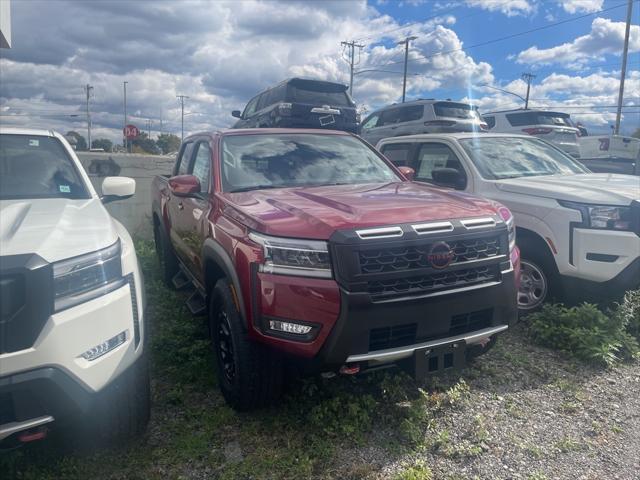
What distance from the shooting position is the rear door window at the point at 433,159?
568 cm

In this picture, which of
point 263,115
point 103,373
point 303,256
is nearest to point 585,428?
point 303,256

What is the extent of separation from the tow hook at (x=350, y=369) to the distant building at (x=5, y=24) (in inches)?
477

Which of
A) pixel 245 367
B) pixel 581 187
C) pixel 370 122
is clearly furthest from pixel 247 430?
pixel 370 122

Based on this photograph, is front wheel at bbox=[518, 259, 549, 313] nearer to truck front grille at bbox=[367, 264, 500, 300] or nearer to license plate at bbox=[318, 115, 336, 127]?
truck front grille at bbox=[367, 264, 500, 300]

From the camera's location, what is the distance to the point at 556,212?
14.4ft

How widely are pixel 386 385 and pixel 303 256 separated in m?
1.22

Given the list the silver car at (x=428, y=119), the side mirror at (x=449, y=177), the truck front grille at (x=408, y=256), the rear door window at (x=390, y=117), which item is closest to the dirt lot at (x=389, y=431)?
the truck front grille at (x=408, y=256)

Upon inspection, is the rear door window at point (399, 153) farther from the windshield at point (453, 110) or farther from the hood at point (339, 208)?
the windshield at point (453, 110)

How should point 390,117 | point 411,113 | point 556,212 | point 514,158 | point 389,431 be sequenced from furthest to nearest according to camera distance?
1. point 390,117
2. point 411,113
3. point 514,158
4. point 556,212
5. point 389,431

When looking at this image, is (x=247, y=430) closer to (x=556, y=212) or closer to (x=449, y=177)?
(x=556, y=212)

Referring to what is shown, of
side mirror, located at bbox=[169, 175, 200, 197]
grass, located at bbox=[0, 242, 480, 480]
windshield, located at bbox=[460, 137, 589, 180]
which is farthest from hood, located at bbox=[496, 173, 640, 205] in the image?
side mirror, located at bbox=[169, 175, 200, 197]

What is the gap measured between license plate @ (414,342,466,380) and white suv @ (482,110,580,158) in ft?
40.1

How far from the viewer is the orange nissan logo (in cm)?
273

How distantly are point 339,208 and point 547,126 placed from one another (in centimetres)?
1281
